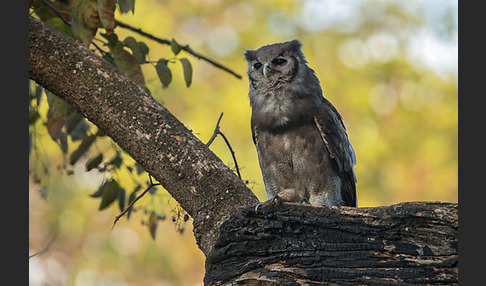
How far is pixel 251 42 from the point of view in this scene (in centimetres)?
1066

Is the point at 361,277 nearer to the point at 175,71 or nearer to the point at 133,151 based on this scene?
the point at 133,151

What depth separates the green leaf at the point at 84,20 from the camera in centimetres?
350

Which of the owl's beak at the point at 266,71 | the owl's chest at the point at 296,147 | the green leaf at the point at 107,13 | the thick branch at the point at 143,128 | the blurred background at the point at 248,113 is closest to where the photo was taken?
the thick branch at the point at 143,128

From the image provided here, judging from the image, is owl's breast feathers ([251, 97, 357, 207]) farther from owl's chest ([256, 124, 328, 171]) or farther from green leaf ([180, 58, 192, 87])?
green leaf ([180, 58, 192, 87])

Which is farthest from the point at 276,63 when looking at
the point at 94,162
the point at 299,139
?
the point at 94,162

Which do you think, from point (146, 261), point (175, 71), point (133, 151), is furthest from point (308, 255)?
point (146, 261)

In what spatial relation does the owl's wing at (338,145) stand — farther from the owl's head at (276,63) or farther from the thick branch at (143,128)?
the thick branch at (143,128)

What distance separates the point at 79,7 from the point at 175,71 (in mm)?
6064

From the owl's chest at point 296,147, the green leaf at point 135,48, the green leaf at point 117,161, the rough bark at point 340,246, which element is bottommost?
the rough bark at point 340,246

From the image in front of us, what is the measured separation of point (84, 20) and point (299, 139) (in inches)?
67.9

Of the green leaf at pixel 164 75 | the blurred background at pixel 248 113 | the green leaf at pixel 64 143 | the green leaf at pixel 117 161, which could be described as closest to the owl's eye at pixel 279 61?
the green leaf at pixel 164 75

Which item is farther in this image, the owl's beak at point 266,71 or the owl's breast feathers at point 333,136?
the owl's beak at point 266,71

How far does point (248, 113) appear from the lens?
31.6 feet

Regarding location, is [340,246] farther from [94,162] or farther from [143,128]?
[94,162]
